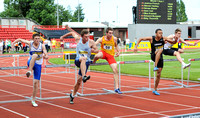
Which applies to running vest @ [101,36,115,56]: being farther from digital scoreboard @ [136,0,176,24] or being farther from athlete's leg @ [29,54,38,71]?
digital scoreboard @ [136,0,176,24]

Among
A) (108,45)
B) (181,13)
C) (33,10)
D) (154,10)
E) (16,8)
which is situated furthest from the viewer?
(181,13)

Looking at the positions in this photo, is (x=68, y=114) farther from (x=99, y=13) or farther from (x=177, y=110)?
(x=99, y=13)

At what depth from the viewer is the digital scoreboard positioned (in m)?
41.5

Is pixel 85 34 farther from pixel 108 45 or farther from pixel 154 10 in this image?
pixel 154 10

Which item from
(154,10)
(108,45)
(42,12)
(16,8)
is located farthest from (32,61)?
(16,8)

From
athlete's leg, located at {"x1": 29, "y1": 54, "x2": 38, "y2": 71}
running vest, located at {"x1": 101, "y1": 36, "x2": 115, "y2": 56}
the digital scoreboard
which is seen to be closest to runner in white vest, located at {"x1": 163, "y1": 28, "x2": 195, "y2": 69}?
running vest, located at {"x1": 101, "y1": 36, "x2": 115, "y2": 56}

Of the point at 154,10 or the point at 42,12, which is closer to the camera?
the point at 154,10

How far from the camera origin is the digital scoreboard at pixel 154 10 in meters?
41.5

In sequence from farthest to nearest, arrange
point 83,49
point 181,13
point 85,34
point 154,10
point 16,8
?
point 181,13
point 16,8
point 154,10
point 83,49
point 85,34

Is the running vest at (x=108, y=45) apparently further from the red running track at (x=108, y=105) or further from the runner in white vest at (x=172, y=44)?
the runner in white vest at (x=172, y=44)

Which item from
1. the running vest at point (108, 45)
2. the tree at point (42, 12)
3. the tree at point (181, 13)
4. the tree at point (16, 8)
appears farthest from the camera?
the tree at point (181, 13)

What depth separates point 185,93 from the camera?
443 inches

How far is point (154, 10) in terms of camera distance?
4228 cm

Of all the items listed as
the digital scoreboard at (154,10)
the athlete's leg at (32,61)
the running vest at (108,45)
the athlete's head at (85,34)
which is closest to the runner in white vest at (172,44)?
the running vest at (108,45)
